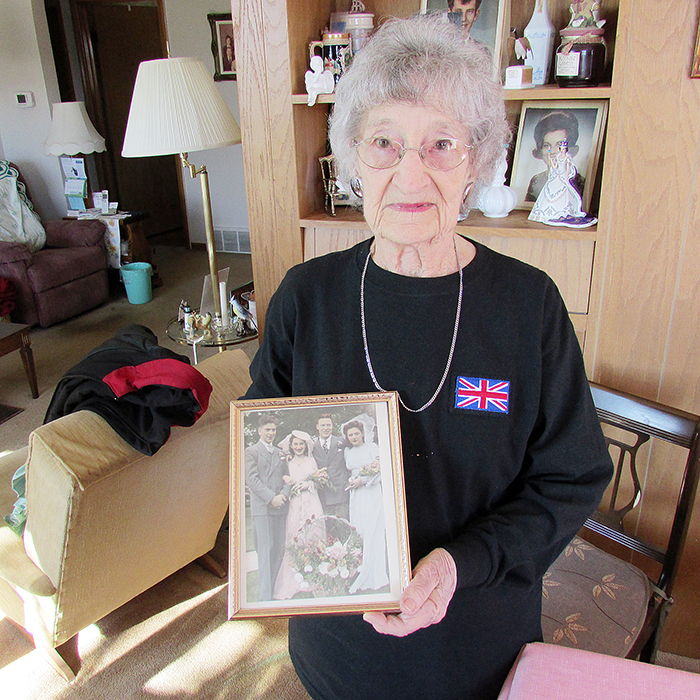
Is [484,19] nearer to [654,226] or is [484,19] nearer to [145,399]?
[654,226]

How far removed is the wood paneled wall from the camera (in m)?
1.42

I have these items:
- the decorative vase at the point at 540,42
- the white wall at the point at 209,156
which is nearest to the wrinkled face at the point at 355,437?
the decorative vase at the point at 540,42

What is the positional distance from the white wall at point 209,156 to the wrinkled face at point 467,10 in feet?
13.3

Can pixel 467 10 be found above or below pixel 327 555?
above

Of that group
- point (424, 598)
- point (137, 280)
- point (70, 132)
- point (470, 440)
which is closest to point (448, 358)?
point (470, 440)

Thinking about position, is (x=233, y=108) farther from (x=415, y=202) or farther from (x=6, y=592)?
(x=415, y=202)

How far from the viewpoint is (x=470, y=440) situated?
892mm

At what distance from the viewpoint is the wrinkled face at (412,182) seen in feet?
2.83

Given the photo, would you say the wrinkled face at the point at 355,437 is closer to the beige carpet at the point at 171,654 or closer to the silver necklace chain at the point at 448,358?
the silver necklace chain at the point at 448,358

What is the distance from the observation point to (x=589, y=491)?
0.91m

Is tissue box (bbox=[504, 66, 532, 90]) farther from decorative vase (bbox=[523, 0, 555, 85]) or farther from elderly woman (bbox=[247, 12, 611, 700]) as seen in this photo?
elderly woman (bbox=[247, 12, 611, 700])

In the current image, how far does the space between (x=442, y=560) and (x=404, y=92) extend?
0.67 metres

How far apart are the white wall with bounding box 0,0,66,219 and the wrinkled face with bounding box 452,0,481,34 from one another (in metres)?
4.65

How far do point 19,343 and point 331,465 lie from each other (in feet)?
9.76
